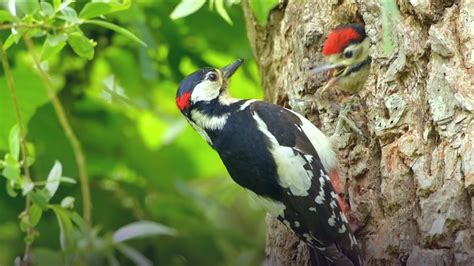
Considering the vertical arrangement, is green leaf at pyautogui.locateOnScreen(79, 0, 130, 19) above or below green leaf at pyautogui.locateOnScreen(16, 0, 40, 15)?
below

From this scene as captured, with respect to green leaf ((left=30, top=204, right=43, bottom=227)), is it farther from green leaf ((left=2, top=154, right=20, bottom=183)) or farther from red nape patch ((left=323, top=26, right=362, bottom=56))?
red nape patch ((left=323, top=26, right=362, bottom=56))

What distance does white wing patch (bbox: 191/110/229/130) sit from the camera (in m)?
3.46

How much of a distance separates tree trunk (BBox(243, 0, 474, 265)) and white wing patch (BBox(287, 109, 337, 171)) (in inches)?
1.6

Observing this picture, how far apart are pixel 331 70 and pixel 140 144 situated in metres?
1.18

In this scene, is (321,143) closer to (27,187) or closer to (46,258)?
(27,187)

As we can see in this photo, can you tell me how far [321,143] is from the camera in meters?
3.38

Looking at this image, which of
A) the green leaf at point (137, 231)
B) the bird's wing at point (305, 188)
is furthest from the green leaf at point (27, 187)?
the bird's wing at point (305, 188)

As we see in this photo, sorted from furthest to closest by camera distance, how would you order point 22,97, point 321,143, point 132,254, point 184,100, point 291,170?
point 132,254
point 22,97
point 184,100
point 321,143
point 291,170

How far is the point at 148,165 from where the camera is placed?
4402 mm

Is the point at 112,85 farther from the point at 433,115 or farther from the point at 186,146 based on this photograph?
the point at 433,115

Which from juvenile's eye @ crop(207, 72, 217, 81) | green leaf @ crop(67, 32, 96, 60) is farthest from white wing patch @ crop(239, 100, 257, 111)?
green leaf @ crop(67, 32, 96, 60)

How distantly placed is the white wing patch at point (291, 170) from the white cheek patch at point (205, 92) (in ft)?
0.90

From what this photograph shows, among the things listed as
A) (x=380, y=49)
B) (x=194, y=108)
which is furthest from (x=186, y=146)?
(x=380, y=49)

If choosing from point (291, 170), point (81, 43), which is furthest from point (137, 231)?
point (81, 43)
